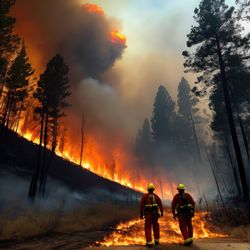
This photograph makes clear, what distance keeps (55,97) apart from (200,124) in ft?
123

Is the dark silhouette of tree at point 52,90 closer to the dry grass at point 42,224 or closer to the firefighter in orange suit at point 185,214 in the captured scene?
the dry grass at point 42,224

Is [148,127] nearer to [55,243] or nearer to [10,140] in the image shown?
[10,140]

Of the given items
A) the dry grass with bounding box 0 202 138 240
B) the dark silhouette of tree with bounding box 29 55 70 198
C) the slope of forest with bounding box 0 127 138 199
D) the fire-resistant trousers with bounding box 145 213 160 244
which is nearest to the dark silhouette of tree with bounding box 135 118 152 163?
the slope of forest with bounding box 0 127 138 199

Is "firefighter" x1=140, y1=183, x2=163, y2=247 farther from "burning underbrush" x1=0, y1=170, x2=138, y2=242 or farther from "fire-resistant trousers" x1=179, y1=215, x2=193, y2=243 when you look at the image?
"burning underbrush" x1=0, y1=170, x2=138, y2=242

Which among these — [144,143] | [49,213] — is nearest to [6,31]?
[49,213]

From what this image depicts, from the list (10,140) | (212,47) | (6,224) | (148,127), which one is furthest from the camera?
(148,127)

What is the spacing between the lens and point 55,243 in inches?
402

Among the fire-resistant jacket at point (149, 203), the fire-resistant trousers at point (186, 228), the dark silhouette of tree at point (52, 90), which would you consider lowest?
the fire-resistant trousers at point (186, 228)

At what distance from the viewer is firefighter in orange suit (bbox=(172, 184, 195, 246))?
28.7 ft

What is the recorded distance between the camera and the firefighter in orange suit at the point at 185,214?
28.7 ft

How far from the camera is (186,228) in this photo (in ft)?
29.2

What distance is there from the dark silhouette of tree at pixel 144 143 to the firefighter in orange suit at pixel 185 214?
52570 mm

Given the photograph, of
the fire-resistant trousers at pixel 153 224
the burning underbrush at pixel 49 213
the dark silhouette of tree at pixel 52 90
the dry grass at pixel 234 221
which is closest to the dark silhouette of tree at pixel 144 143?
the burning underbrush at pixel 49 213

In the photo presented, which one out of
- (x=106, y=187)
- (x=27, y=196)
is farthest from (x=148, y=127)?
(x=27, y=196)
